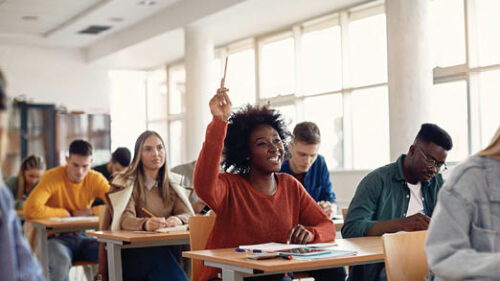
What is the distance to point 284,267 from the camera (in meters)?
2.45

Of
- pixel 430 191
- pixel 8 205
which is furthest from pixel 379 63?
pixel 8 205

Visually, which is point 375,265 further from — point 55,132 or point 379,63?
point 55,132

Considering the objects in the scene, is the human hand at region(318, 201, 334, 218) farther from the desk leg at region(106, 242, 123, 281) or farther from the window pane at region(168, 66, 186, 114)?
the window pane at region(168, 66, 186, 114)

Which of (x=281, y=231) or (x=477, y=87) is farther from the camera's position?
(x=477, y=87)

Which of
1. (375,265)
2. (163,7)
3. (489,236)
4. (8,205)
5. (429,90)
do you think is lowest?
(375,265)

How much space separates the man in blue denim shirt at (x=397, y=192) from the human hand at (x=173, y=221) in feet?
4.09

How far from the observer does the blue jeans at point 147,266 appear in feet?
13.8

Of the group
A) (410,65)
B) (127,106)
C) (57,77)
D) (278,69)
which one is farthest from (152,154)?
(127,106)

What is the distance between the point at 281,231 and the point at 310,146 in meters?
1.59

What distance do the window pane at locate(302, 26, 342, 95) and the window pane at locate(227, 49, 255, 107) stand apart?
135 centimetres

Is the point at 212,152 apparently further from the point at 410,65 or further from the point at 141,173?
the point at 410,65

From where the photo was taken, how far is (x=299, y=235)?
3039 millimetres

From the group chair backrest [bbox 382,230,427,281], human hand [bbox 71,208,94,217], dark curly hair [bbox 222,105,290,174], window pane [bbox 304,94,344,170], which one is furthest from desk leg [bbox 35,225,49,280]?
window pane [bbox 304,94,344,170]

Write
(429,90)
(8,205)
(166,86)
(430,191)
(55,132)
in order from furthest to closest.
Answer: (166,86)
(55,132)
(429,90)
(430,191)
(8,205)
